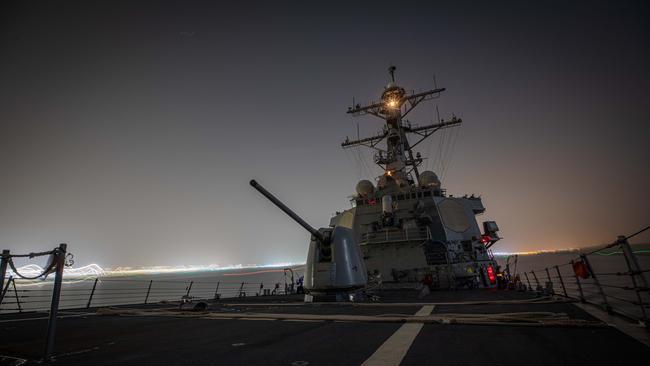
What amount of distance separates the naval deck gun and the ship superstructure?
5626mm

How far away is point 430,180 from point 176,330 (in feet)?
62.1

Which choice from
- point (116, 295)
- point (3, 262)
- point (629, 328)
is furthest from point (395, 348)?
A: point (116, 295)

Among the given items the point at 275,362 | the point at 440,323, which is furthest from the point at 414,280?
the point at 275,362

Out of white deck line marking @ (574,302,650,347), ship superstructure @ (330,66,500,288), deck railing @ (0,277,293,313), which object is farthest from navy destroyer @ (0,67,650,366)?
ship superstructure @ (330,66,500,288)

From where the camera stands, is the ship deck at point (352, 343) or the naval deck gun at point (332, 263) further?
the naval deck gun at point (332, 263)

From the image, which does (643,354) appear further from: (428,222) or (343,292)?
(428,222)

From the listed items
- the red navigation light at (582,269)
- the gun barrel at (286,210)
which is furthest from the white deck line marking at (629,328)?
the gun barrel at (286,210)

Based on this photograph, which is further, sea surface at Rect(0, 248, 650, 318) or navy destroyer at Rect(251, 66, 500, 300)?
navy destroyer at Rect(251, 66, 500, 300)

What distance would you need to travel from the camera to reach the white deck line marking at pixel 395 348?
2.72 meters

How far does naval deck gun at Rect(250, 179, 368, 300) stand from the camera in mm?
8961

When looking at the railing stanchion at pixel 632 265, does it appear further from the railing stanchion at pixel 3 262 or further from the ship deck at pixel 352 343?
the railing stanchion at pixel 3 262

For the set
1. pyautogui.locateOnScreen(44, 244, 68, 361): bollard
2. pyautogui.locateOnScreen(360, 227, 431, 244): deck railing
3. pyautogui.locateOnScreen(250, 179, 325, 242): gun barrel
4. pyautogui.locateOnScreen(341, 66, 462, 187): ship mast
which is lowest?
pyautogui.locateOnScreen(44, 244, 68, 361): bollard

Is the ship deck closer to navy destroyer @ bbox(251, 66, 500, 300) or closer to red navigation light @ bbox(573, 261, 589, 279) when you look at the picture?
red navigation light @ bbox(573, 261, 589, 279)

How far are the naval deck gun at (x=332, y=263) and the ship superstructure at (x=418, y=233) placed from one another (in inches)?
221
